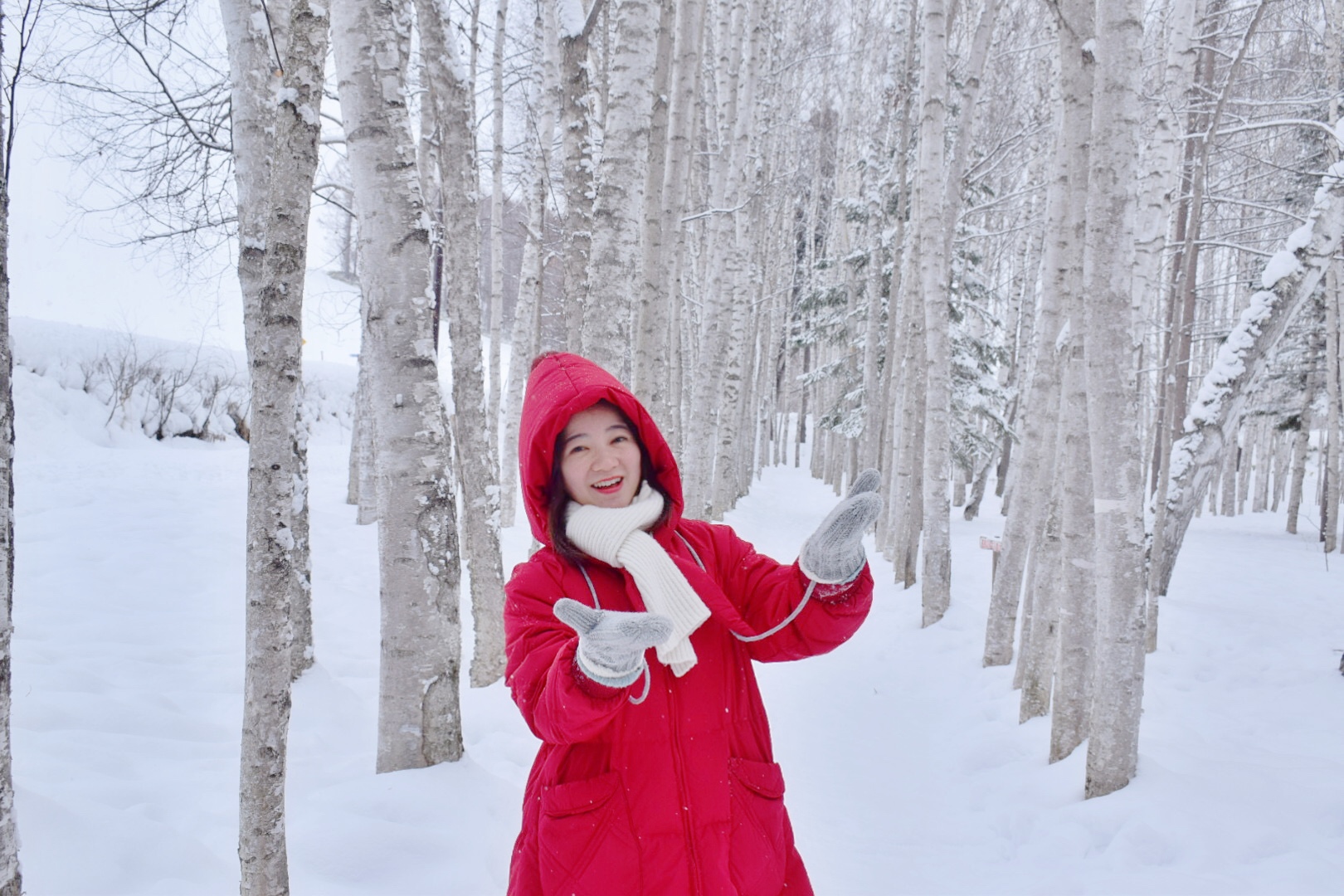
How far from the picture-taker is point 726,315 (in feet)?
30.5

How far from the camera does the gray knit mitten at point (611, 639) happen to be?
128 cm

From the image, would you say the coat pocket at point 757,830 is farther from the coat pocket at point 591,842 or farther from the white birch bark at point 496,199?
the white birch bark at point 496,199

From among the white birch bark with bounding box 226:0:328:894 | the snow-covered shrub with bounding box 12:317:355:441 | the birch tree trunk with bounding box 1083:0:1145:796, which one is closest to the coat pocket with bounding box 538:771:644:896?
the white birch bark with bounding box 226:0:328:894

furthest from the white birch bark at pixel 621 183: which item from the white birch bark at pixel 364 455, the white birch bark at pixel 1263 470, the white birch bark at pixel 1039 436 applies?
the white birch bark at pixel 1263 470

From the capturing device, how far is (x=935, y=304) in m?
6.77

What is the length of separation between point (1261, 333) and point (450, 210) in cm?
467

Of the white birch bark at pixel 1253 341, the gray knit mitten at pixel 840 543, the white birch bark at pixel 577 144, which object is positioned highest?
the white birch bark at pixel 577 144

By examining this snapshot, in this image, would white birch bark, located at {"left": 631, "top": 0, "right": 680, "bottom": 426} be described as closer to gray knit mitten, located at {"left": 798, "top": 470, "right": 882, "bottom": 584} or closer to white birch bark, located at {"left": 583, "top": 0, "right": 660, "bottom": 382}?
white birch bark, located at {"left": 583, "top": 0, "right": 660, "bottom": 382}

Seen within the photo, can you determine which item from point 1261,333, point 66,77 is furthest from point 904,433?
point 66,77

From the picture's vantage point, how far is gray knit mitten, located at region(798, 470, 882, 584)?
5.01 ft

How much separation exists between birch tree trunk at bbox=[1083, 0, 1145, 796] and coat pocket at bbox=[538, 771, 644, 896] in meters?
2.39

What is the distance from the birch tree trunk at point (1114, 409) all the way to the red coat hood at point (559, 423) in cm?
205

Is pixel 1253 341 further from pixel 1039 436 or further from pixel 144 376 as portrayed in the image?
pixel 144 376

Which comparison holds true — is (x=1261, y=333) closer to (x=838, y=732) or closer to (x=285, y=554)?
(x=838, y=732)
